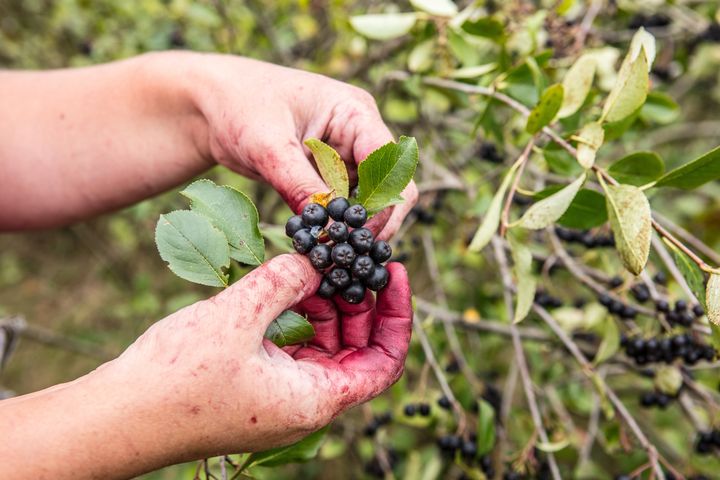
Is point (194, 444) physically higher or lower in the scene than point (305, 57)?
higher

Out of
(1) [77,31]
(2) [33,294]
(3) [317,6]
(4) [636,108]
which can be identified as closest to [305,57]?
(3) [317,6]

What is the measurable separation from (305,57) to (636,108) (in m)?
2.32

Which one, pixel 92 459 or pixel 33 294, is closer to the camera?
pixel 92 459

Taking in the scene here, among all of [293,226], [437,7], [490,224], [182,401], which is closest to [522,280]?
[490,224]

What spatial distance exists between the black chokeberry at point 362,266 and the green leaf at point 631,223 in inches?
18.5

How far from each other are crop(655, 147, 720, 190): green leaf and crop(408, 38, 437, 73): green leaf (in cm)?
91

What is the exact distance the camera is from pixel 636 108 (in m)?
1.15

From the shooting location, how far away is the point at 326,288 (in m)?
1.04

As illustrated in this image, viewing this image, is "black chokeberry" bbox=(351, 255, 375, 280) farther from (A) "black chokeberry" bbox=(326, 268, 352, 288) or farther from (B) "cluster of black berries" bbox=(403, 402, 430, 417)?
(B) "cluster of black berries" bbox=(403, 402, 430, 417)

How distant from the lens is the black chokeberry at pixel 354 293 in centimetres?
103

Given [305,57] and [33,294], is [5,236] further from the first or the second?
[305,57]

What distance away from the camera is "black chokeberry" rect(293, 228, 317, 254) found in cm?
102

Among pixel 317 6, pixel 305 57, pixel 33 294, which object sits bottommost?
pixel 33 294

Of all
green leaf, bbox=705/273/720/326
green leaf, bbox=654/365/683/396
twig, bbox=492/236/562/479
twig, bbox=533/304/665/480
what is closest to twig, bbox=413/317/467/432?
twig, bbox=492/236/562/479
